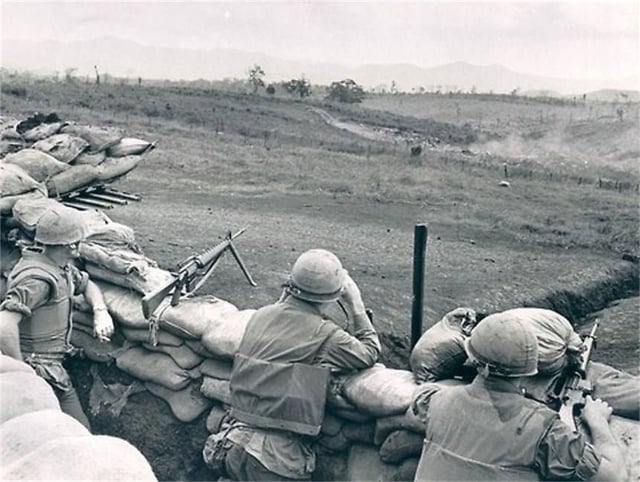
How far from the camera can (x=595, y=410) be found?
3609 millimetres

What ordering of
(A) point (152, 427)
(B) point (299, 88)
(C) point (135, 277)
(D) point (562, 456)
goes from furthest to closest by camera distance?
(B) point (299, 88)
(C) point (135, 277)
(A) point (152, 427)
(D) point (562, 456)

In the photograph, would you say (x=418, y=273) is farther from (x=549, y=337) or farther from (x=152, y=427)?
(x=152, y=427)

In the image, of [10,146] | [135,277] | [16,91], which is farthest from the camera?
[16,91]

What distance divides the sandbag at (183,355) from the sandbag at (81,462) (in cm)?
347

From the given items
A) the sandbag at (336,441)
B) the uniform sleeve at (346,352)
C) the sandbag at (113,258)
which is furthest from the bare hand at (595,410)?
the sandbag at (113,258)

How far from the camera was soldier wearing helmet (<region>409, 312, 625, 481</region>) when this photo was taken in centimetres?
314

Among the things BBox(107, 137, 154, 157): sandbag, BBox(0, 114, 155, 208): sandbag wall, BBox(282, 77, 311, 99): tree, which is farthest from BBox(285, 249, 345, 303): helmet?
BBox(282, 77, 311, 99): tree

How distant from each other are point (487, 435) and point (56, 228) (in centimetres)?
246

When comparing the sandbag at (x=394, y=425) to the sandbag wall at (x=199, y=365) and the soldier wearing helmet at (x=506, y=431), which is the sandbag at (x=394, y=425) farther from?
the soldier wearing helmet at (x=506, y=431)

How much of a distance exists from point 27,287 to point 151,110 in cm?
1962

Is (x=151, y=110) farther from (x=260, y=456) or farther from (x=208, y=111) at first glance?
(x=260, y=456)

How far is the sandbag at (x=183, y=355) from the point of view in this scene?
515 cm

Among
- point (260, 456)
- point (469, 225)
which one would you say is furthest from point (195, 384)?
point (469, 225)

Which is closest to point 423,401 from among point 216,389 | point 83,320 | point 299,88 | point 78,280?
point 216,389
